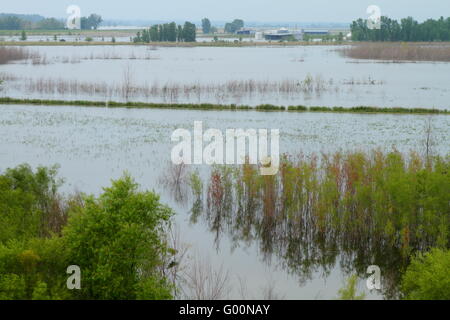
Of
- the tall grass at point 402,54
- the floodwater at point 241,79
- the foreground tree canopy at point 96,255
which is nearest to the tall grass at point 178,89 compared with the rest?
the floodwater at point 241,79

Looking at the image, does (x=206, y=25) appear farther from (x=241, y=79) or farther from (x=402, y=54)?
(x=241, y=79)

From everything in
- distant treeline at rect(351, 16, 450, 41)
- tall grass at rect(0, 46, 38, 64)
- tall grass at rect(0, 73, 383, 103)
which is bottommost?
tall grass at rect(0, 73, 383, 103)

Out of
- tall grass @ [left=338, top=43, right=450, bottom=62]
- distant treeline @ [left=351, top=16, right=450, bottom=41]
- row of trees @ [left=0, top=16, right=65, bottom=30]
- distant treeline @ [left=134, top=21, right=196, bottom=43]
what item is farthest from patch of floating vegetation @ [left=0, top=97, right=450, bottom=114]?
row of trees @ [left=0, top=16, right=65, bottom=30]

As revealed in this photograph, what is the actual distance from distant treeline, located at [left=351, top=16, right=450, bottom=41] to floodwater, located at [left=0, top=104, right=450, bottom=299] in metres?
54.9

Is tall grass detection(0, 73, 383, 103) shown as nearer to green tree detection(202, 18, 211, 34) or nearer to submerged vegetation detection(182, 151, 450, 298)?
submerged vegetation detection(182, 151, 450, 298)

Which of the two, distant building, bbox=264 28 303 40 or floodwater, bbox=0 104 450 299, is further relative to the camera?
distant building, bbox=264 28 303 40

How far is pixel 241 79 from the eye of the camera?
50.1 meters

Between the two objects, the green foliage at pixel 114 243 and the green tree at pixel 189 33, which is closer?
the green foliage at pixel 114 243

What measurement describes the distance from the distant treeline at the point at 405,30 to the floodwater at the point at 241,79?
1455 cm

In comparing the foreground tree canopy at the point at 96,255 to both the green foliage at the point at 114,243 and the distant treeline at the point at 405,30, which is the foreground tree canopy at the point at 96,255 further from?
the distant treeline at the point at 405,30

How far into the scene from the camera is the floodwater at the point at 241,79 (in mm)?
A: 39656

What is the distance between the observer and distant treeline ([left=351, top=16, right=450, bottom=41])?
8494 centimetres

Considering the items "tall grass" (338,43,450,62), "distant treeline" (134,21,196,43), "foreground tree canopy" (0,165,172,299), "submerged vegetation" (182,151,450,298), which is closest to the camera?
"foreground tree canopy" (0,165,172,299)

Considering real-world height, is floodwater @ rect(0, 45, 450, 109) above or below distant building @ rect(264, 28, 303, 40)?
below
